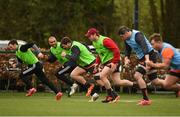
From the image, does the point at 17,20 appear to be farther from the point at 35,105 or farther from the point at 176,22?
the point at 35,105

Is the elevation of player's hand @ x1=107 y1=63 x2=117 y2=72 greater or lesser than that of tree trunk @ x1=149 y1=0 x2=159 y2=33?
lesser

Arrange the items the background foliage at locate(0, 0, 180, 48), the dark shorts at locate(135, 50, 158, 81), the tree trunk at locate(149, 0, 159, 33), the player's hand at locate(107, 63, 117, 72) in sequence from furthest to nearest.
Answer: the background foliage at locate(0, 0, 180, 48)
the tree trunk at locate(149, 0, 159, 33)
the player's hand at locate(107, 63, 117, 72)
the dark shorts at locate(135, 50, 158, 81)

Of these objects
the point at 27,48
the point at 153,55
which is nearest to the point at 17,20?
the point at 27,48

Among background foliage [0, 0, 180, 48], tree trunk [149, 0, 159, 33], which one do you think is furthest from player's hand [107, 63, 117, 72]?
background foliage [0, 0, 180, 48]

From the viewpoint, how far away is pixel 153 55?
70.4ft

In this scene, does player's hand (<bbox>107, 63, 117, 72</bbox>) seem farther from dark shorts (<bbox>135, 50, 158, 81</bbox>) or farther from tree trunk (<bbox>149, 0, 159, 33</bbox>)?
tree trunk (<bbox>149, 0, 159, 33</bbox>)

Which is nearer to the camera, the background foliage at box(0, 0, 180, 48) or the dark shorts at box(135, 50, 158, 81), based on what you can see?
the dark shorts at box(135, 50, 158, 81)

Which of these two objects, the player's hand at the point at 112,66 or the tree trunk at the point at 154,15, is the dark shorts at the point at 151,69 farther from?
the tree trunk at the point at 154,15

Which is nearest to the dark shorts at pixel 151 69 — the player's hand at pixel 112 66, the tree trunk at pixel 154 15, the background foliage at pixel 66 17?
the player's hand at pixel 112 66

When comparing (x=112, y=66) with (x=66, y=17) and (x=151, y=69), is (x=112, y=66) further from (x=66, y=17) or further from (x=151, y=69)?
(x=66, y=17)

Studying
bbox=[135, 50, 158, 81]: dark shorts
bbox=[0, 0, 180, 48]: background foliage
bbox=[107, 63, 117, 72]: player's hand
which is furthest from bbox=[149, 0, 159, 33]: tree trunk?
bbox=[135, 50, 158, 81]: dark shorts

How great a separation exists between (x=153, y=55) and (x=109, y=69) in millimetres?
1653

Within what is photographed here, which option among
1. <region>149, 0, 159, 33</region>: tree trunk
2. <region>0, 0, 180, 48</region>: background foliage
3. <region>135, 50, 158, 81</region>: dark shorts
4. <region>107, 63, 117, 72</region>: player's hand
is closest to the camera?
<region>135, 50, 158, 81</region>: dark shorts

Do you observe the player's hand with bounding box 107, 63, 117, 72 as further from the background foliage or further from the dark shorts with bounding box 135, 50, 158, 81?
the background foliage
